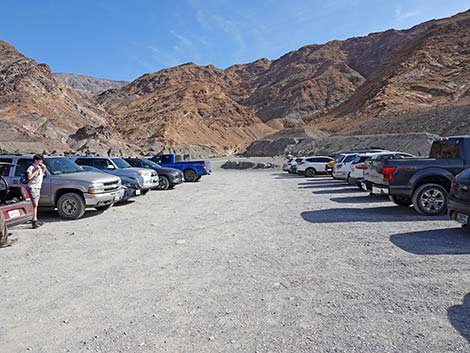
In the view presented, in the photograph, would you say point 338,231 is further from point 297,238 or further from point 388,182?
point 388,182

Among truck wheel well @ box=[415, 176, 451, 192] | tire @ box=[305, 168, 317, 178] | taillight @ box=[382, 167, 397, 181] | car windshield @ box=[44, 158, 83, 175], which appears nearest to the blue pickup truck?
tire @ box=[305, 168, 317, 178]

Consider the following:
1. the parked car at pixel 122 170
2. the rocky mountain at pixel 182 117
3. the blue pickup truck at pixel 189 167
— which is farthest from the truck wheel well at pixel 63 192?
the rocky mountain at pixel 182 117

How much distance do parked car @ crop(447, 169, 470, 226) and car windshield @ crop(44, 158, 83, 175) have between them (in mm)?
9399

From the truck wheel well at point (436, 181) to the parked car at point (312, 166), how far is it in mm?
16126

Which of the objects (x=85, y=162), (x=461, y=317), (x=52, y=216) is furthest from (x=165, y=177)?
(x=461, y=317)

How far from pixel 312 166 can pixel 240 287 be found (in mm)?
21564

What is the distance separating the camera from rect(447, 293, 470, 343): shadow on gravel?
12.1ft

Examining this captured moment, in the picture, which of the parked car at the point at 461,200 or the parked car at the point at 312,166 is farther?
the parked car at the point at 312,166

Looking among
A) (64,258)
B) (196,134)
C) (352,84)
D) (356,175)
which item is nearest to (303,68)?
(352,84)

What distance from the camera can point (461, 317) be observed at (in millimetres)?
3994

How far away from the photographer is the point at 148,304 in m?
4.47

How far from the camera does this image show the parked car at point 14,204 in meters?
7.60

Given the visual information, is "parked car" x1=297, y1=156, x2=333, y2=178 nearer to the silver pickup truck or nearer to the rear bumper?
the silver pickup truck

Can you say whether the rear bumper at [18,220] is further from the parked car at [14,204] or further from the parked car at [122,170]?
the parked car at [122,170]
